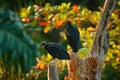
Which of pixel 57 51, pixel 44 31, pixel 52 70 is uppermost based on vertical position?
pixel 44 31

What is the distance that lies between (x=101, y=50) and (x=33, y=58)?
0.60 metres

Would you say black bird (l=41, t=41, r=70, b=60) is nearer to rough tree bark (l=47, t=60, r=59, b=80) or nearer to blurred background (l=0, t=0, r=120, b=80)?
rough tree bark (l=47, t=60, r=59, b=80)

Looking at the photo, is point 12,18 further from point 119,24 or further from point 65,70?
point 65,70

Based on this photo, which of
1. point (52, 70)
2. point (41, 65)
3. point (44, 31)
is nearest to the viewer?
point (52, 70)

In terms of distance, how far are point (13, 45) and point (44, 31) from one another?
8.54 ft

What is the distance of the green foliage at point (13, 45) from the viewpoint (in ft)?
11.7

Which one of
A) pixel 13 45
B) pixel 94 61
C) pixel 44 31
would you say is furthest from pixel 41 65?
pixel 94 61

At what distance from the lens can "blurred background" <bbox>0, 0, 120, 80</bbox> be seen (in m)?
3.67

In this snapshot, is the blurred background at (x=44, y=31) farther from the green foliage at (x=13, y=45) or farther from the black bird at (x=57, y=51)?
the black bird at (x=57, y=51)

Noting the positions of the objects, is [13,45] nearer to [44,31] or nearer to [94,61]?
[94,61]

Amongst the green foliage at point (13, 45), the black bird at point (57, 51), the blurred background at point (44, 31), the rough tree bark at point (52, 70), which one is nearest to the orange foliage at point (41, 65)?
the blurred background at point (44, 31)

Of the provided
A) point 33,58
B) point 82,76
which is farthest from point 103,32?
point 33,58

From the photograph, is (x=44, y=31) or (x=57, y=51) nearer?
(x=57, y=51)

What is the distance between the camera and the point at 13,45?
3.89m
